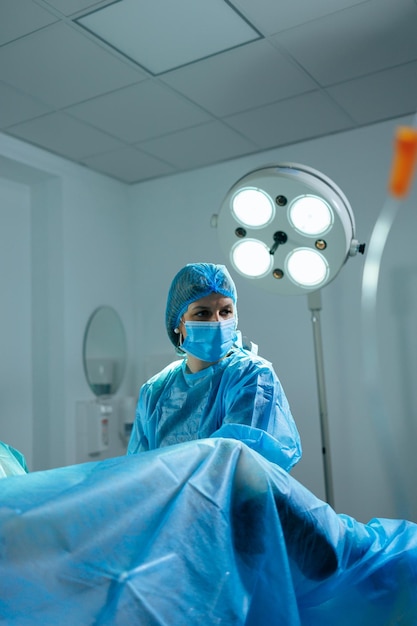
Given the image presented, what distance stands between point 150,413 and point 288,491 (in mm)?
844

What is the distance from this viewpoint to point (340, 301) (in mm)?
3031

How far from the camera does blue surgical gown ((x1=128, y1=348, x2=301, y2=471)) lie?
1.47 metres

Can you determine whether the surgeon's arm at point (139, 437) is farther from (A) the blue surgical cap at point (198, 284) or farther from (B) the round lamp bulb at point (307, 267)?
(B) the round lamp bulb at point (307, 267)

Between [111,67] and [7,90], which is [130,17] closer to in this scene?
[111,67]

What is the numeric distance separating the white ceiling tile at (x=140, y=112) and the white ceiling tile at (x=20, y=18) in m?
0.51

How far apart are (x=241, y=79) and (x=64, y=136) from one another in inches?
36.0

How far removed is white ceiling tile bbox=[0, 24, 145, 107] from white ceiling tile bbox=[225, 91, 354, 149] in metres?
0.61

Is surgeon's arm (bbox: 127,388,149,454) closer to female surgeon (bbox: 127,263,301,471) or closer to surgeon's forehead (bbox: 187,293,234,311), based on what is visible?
female surgeon (bbox: 127,263,301,471)

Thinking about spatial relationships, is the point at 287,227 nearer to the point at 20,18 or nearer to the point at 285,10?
the point at 285,10

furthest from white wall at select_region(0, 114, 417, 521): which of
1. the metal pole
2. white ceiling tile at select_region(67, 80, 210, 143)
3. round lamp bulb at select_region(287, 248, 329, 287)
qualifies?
round lamp bulb at select_region(287, 248, 329, 287)

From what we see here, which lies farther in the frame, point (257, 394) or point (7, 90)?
point (7, 90)

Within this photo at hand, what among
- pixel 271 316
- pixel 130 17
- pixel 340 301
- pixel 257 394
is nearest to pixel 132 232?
pixel 271 316

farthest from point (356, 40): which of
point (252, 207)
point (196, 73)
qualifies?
point (252, 207)

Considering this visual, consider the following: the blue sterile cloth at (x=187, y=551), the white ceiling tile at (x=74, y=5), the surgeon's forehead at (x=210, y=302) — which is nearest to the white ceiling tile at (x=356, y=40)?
the white ceiling tile at (x=74, y=5)
